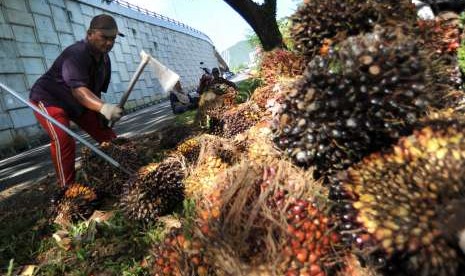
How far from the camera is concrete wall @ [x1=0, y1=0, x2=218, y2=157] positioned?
1570 centimetres

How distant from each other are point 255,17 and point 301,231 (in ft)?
30.2

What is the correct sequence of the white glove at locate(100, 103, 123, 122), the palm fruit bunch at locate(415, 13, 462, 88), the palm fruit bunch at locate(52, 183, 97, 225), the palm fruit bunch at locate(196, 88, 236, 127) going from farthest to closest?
1. the palm fruit bunch at locate(196, 88, 236, 127)
2. the white glove at locate(100, 103, 123, 122)
3. the palm fruit bunch at locate(52, 183, 97, 225)
4. the palm fruit bunch at locate(415, 13, 462, 88)

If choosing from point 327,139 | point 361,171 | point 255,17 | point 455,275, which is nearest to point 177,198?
point 327,139

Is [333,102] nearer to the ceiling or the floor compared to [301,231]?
nearer to the ceiling

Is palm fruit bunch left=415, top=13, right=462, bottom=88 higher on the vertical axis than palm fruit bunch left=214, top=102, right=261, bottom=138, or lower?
higher

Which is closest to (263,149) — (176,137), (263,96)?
(263,96)

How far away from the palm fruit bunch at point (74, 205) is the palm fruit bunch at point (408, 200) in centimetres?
285

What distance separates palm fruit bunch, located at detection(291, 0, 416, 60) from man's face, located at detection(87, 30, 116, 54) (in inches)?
100

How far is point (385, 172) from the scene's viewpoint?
75.4 inches

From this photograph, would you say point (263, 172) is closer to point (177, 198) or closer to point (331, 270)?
point (331, 270)

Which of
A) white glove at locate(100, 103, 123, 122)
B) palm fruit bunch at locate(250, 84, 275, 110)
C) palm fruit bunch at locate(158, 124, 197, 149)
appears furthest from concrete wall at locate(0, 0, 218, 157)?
palm fruit bunch at locate(250, 84, 275, 110)

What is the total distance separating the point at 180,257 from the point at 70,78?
3148 mm

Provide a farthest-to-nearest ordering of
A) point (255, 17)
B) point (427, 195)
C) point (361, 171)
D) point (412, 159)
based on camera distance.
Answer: point (255, 17) → point (361, 171) → point (412, 159) → point (427, 195)

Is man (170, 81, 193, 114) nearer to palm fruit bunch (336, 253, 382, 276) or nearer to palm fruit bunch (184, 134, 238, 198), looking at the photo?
palm fruit bunch (184, 134, 238, 198)
